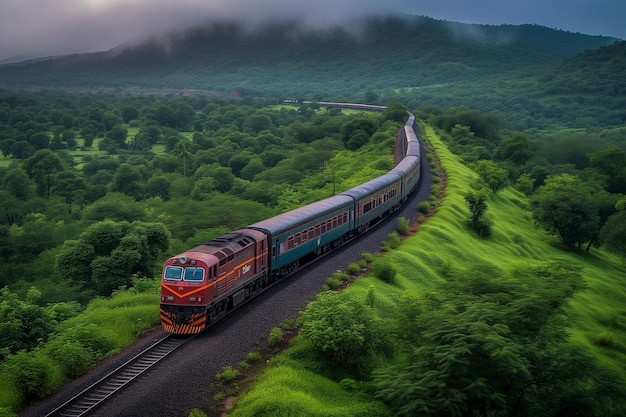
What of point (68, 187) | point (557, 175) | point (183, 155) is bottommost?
point (68, 187)

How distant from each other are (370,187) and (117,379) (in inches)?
1089

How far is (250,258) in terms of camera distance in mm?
27375

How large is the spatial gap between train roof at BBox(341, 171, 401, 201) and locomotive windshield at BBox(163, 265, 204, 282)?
18.4m

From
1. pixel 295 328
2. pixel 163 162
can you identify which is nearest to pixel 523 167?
pixel 163 162

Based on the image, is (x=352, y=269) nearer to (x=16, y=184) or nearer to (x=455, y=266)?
(x=455, y=266)

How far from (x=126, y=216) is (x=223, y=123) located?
109m

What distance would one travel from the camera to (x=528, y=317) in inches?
739

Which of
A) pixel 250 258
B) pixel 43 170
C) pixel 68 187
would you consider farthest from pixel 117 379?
pixel 43 170

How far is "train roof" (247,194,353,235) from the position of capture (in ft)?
98.5

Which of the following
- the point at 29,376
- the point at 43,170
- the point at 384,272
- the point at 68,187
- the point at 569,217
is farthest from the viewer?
the point at 43,170

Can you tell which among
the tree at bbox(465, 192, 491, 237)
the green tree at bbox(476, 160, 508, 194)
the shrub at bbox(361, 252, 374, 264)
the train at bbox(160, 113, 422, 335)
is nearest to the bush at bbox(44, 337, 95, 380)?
the train at bbox(160, 113, 422, 335)

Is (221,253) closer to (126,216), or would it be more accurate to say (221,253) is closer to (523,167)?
(126,216)

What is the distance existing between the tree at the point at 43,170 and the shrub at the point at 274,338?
79519mm

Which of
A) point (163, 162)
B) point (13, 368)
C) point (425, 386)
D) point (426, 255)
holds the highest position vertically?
point (425, 386)
